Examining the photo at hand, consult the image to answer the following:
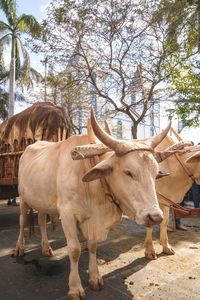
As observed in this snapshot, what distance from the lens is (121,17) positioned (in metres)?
12.1

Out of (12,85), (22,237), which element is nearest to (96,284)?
(22,237)

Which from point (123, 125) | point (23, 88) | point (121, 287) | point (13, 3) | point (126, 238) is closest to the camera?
point (121, 287)

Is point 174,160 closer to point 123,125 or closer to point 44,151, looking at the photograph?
point 44,151

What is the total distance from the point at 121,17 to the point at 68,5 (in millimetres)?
1947

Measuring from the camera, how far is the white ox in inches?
112

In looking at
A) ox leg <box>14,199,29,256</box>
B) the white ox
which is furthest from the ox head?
ox leg <box>14,199,29,256</box>

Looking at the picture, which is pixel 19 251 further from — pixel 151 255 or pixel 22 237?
pixel 151 255

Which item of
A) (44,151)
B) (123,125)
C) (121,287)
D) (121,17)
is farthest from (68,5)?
(123,125)

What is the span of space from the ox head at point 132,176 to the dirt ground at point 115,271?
986 mm

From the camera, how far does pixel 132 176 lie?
2895 mm

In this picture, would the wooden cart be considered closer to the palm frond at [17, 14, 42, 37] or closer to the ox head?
the ox head

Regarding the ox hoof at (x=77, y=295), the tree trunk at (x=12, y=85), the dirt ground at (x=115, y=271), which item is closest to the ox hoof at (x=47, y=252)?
the dirt ground at (x=115, y=271)

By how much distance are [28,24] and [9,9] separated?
198cm

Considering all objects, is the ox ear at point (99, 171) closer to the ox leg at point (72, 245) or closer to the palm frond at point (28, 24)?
the ox leg at point (72, 245)
